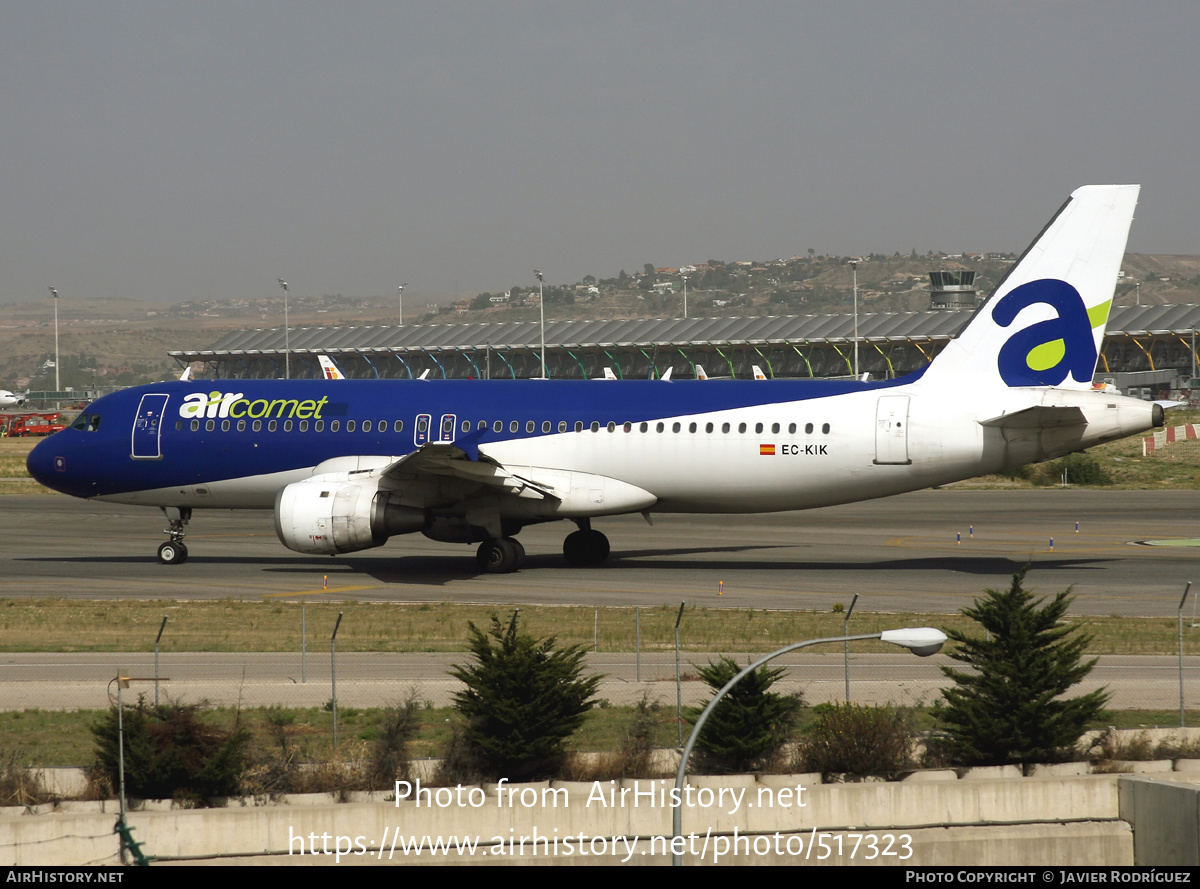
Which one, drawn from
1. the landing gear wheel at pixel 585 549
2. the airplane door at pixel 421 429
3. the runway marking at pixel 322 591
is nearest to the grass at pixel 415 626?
the runway marking at pixel 322 591

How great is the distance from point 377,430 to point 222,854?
20861 mm

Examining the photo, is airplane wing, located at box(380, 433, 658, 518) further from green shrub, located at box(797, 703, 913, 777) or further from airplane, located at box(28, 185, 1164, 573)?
green shrub, located at box(797, 703, 913, 777)

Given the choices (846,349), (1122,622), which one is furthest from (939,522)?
(846,349)

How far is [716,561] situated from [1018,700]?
20.4m

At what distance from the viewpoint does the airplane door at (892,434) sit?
33.6 m

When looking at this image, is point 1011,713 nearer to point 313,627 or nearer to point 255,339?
A: point 313,627

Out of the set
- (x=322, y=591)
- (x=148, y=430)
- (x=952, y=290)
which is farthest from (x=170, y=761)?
(x=952, y=290)

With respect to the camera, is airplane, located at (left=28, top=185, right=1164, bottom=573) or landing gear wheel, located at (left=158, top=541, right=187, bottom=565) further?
landing gear wheel, located at (left=158, top=541, right=187, bottom=565)

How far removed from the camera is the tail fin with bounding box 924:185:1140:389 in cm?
3306

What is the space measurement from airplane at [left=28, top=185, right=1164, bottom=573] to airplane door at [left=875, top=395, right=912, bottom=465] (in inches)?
1.4

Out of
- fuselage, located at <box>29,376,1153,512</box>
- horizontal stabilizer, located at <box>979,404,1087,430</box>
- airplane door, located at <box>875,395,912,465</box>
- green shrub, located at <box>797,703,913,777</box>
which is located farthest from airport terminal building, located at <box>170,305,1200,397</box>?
Result: green shrub, located at <box>797,703,913,777</box>

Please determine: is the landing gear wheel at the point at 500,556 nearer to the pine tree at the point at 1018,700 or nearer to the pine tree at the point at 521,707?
the pine tree at the point at 521,707

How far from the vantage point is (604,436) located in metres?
35.4

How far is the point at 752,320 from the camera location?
5630 inches
